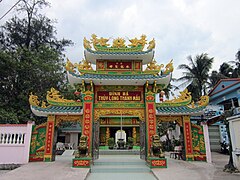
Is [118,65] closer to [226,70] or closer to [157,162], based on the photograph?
[157,162]

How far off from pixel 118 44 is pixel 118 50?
439mm

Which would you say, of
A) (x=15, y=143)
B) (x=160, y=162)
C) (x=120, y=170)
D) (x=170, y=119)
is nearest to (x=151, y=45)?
(x=170, y=119)

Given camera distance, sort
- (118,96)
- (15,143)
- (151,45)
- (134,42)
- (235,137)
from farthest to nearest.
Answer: (134,42) < (151,45) < (118,96) < (15,143) < (235,137)

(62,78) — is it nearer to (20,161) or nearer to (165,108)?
(20,161)

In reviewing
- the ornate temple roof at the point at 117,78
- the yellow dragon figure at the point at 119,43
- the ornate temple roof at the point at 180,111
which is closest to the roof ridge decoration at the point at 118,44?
the yellow dragon figure at the point at 119,43

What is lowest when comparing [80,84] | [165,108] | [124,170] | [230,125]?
[124,170]

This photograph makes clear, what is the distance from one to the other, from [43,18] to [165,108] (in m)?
15.2

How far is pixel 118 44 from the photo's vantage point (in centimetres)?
1002

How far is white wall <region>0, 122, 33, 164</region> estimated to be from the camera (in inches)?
323

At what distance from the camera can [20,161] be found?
323 inches

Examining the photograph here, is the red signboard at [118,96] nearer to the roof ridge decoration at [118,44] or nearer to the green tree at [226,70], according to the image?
the roof ridge decoration at [118,44]

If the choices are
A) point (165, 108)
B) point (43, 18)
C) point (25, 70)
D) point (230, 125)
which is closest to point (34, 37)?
point (43, 18)

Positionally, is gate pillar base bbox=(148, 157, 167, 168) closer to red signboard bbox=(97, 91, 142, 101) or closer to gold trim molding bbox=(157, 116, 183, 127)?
gold trim molding bbox=(157, 116, 183, 127)

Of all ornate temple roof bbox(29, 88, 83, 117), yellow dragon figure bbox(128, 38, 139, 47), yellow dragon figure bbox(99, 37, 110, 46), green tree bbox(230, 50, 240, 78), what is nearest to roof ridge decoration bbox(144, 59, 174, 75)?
yellow dragon figure bbox(128, 38, 139, 47)
